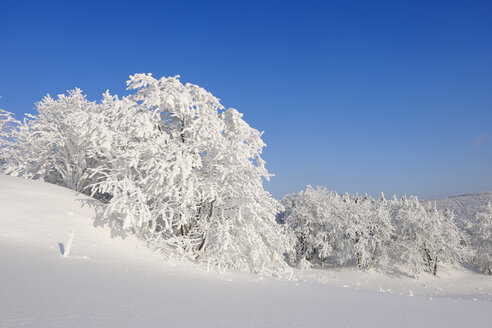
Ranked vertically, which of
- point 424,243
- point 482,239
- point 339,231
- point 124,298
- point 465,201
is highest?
point 465,201

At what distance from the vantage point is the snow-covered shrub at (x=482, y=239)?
44.0 meters

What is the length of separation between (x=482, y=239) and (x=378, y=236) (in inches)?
925

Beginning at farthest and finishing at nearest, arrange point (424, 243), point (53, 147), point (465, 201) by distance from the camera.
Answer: point (465, 201) < point (424, 243) < point (53, 147)

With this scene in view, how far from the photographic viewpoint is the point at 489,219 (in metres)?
48.4

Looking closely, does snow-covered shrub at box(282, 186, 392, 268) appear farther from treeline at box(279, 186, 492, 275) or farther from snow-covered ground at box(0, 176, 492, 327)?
snow-covered ground at box(0, 176, 492, 327)

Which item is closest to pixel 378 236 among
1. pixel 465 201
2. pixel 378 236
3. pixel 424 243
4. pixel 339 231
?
pixel 378 236

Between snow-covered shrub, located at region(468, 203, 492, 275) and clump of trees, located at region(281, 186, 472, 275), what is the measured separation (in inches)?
286

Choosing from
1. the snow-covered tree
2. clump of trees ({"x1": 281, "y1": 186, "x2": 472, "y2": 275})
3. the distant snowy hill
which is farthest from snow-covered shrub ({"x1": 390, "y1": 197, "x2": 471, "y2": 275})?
the distant snowy hill

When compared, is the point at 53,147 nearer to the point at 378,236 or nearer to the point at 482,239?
the point at 378,236

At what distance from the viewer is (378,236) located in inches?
1539

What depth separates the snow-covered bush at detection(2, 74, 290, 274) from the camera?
14047 mm

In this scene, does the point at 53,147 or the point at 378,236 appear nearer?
the point at 53,147

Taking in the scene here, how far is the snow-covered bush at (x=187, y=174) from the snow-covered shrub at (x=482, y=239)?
146 ft

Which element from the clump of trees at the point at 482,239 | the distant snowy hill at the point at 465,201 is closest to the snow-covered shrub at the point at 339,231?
the clump of trees at the point at 482,239
